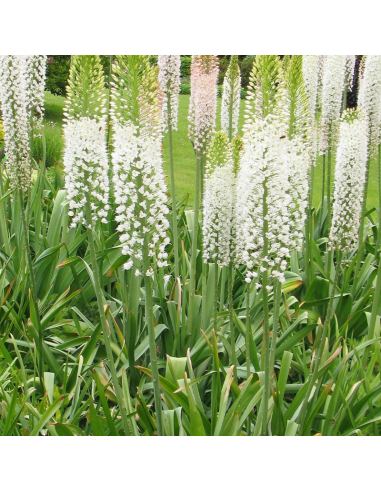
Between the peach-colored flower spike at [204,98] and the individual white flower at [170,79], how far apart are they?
0.17 meters

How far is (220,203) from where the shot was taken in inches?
108

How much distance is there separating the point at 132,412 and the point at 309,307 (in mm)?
2045

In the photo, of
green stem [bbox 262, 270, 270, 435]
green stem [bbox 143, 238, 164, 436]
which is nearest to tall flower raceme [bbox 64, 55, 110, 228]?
green stem [bbox 143, 238, 164, 436]

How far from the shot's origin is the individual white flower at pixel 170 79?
384 cm

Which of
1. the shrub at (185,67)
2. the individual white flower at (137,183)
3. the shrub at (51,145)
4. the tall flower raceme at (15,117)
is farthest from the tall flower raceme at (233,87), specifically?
the shrub at (51,145)

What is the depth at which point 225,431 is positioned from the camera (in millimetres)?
2617

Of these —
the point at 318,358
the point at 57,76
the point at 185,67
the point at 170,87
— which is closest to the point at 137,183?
the point at 318,358

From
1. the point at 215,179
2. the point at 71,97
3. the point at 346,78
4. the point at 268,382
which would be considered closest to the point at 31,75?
the point at 71,97

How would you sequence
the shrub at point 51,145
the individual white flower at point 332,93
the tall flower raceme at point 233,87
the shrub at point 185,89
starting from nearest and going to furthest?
the tall flower raceme at point 233,87
the individual white flower at point 332,93
the shrub at point 185,89
the shrub at point 51,145

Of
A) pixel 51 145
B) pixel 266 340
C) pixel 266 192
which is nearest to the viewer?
pixel 266 192

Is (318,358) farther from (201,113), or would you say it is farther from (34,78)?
(34,78)

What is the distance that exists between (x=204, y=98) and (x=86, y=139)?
1.81 m

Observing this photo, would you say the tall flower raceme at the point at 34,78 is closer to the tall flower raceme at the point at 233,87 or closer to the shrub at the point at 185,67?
the tall flower raceme at the point at 233,87

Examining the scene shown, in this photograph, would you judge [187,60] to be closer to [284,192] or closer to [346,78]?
[346,78]
